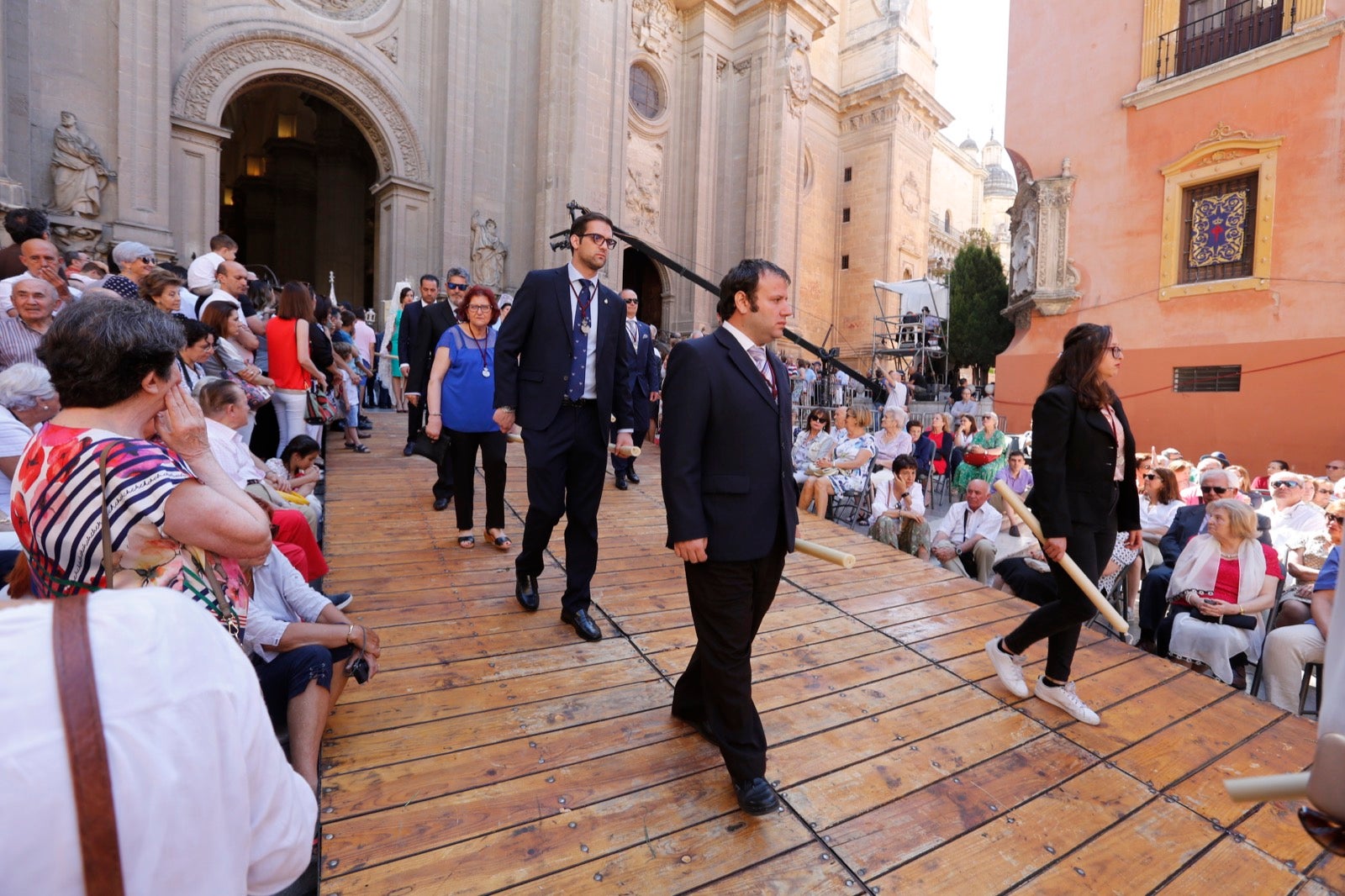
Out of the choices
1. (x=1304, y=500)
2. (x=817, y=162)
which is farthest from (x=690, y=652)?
(x=817, y=162)

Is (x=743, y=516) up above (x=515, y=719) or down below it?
above

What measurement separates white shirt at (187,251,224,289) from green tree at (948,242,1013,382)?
1100 inches

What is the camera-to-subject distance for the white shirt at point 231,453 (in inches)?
148

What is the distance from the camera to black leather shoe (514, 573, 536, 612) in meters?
4.03

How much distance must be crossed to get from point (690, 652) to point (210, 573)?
241 centimetres

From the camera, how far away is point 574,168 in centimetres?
1734

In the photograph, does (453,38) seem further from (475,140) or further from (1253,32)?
(1253,32)

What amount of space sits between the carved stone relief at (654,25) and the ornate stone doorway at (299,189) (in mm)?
8645

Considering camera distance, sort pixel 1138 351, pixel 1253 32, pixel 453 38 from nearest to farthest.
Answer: pixel 1253 32 < pixel 1138 351 < pixel 453 38

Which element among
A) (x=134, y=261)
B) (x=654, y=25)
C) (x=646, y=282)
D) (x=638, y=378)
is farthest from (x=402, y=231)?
(x=638, y=378)

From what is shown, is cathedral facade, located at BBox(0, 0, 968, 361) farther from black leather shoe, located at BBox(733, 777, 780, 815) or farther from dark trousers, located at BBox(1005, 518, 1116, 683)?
dark trousers, located at BBox(1005, 518, 1116, 683)

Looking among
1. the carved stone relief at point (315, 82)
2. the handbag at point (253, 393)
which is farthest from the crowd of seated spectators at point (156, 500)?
the carved stone relief at point (315, 82)

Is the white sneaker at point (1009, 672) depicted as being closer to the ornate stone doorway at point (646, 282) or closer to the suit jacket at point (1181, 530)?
the suit jacket at point (1181, 530)

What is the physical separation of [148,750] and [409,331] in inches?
282
